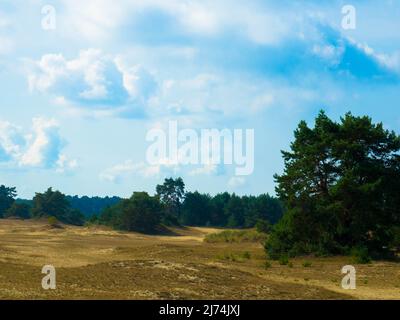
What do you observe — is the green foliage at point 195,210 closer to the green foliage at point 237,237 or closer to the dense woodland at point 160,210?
the dense woodland at point 160,210

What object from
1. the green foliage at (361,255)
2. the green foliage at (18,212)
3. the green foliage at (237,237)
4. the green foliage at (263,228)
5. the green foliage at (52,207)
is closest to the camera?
the green foliage at (361,255)

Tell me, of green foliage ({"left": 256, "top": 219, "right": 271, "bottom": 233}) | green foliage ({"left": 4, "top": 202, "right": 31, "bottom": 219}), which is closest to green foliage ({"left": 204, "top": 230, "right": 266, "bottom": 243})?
green foliage ({"left": 256, "top": 219, "right": 271, "bottom": 233})

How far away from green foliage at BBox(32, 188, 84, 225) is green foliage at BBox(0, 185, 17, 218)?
1837 cm

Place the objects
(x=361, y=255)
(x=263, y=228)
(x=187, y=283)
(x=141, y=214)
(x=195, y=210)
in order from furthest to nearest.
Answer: (x=195, y=210) < (x=141, y=214) < (x=263, y=228) < (x=361, y=255) < (x=187, y=283)

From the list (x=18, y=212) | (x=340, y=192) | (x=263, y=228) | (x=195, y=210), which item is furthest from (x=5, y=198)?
(x=340, y=192)

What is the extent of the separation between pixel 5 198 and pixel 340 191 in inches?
4749

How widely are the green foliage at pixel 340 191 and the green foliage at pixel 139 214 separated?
2176 inches

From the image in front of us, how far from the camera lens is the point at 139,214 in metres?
96.8

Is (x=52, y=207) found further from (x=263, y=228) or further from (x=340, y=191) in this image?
(x=340, y=191)

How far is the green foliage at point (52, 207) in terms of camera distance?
116625 mm

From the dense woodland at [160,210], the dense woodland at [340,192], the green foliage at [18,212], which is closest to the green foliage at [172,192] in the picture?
the dense woodland at [160,210]

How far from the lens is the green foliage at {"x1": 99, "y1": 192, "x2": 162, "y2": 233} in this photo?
319 feet

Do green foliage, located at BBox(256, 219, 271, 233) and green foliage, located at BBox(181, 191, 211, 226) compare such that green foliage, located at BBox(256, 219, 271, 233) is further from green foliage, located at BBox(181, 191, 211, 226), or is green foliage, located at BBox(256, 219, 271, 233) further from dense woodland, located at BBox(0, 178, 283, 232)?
green foliage, located at BBox(181, 191, 211, 226)
